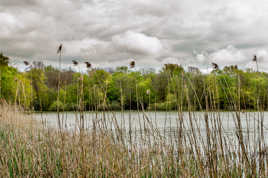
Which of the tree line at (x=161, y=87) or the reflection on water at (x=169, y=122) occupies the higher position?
the tree line at (x=161, y=87)

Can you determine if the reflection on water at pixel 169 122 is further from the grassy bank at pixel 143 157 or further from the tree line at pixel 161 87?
the tree line at pixel 161 87

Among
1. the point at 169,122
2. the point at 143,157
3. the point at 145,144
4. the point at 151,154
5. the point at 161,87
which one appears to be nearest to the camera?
the point at 143,157

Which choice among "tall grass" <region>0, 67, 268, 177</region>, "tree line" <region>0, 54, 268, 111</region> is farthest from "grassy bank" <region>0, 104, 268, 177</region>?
"tree line" <region>0, 54, 268, 111</region>

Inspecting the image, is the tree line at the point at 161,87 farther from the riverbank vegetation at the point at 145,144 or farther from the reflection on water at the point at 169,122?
the reflection on water at the point at 169,122

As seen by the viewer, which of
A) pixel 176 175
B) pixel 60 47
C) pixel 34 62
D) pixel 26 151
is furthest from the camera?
pixel 26 151

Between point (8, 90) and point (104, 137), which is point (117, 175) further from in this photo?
point (8, 90)

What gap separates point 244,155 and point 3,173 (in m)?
2.99

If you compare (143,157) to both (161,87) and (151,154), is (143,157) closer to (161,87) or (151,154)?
(151,154)

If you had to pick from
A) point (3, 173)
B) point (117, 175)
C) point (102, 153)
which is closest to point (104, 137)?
point (102, 153)

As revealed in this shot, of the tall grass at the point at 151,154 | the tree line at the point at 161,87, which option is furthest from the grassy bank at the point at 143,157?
the tree line at the point at 161,87

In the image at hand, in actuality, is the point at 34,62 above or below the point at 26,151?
above

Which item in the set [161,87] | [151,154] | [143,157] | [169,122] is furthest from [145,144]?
[169,122]

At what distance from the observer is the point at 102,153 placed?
3393mm

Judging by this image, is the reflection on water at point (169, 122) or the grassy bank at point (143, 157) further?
the reflection on water at point (169, 122)
